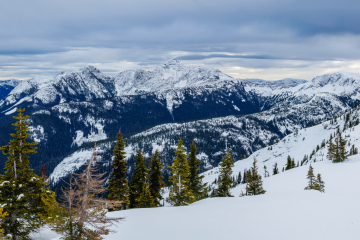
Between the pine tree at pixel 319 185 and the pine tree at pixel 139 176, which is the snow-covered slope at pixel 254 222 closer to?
the pine tree at pixel 139 176

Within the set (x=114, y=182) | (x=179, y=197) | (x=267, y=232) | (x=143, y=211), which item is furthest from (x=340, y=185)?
(x=114, y=182)

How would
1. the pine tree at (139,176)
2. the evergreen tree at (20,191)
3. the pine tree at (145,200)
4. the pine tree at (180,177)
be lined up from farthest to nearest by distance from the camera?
the pine tree at (139,176)
the pine tree at (145,200)
the pine tree at (180,177)
the evergreen tree at (20,191)

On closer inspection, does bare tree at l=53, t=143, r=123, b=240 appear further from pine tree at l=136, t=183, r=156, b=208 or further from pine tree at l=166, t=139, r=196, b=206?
pine tree at l=136, t=183, r=156, b=208

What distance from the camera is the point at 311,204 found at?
25.7 m

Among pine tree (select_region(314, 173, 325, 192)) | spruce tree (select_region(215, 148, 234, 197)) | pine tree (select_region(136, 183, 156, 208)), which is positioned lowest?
pine tree (select_region(314, 173, 325, 192))

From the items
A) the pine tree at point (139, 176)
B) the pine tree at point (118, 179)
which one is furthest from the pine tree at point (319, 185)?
the pine tree at point (118, 179)

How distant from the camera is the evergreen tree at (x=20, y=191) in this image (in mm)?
19766

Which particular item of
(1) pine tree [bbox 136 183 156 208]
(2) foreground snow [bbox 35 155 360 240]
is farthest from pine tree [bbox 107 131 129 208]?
(2) foreground snow [bbox 35 155 360 240]

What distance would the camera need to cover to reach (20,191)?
20.3m

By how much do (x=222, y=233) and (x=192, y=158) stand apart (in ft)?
83.8

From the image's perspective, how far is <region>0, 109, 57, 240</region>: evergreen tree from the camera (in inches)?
778

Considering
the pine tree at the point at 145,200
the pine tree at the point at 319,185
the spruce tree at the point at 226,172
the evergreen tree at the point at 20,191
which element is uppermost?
the evergreen tree at the point at 20,191

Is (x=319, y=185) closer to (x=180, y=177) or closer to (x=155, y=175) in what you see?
(x=180, y=177)

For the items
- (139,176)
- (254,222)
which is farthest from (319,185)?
(139,176)
